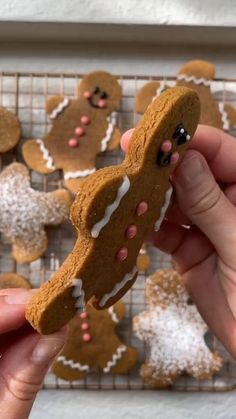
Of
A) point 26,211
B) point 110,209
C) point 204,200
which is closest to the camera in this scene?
point 110,209

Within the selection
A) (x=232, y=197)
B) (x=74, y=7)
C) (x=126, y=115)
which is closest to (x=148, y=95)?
(x=126, y=115)

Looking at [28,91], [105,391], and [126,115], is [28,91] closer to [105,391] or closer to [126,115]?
[126,115]

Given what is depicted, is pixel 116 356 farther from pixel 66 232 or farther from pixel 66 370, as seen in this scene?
pixel 66 232

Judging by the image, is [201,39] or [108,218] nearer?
[108,218]

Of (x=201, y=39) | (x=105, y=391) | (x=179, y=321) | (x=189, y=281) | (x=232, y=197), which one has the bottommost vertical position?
(x=105, y=391)

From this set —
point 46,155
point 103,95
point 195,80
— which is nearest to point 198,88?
point 195,80

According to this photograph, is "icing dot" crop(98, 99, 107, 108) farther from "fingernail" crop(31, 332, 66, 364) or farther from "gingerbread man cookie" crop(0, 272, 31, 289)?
"fingernail" crop(31, 332, 66, 364)

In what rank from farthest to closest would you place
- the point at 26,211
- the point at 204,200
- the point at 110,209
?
the point at 26,211 → the point at 204,200 → the point at 110,209
